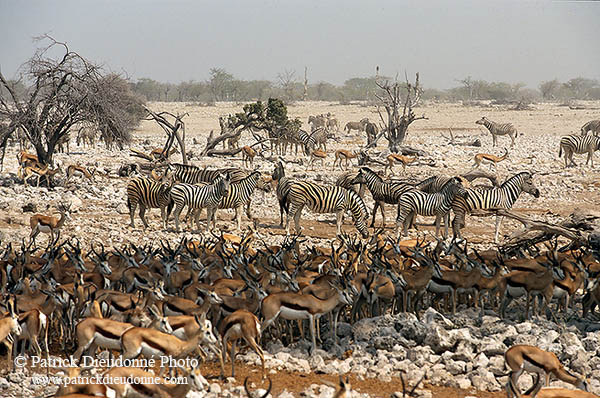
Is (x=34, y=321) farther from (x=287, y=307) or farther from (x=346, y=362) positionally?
(x=346, y=362)

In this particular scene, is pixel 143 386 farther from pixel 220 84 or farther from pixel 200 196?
pixel 220 84

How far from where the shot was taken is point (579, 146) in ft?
82.6

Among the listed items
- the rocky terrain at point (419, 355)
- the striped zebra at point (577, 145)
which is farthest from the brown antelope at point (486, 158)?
the rocky terrain at point (419, 355)

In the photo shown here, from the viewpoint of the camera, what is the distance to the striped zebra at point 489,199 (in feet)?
49.9

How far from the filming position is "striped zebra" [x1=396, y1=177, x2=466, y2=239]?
15.3 metres

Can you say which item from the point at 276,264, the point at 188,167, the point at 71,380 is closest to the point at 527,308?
the point at 276,264

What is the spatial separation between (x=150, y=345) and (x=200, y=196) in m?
8.92

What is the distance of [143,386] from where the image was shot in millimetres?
5938

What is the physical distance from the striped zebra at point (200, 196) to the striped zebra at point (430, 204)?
155 inches

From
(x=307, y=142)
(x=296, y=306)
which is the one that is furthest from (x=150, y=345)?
(x=307, y=142)

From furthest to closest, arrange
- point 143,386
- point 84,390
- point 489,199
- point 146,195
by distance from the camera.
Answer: point 146,195 < point 489,199 < point 143,386 < point 84,390

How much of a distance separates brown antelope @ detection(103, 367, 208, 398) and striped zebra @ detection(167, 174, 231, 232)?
31.6 ft

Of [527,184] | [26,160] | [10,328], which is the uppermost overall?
[26,160]

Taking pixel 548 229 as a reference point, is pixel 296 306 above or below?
below
